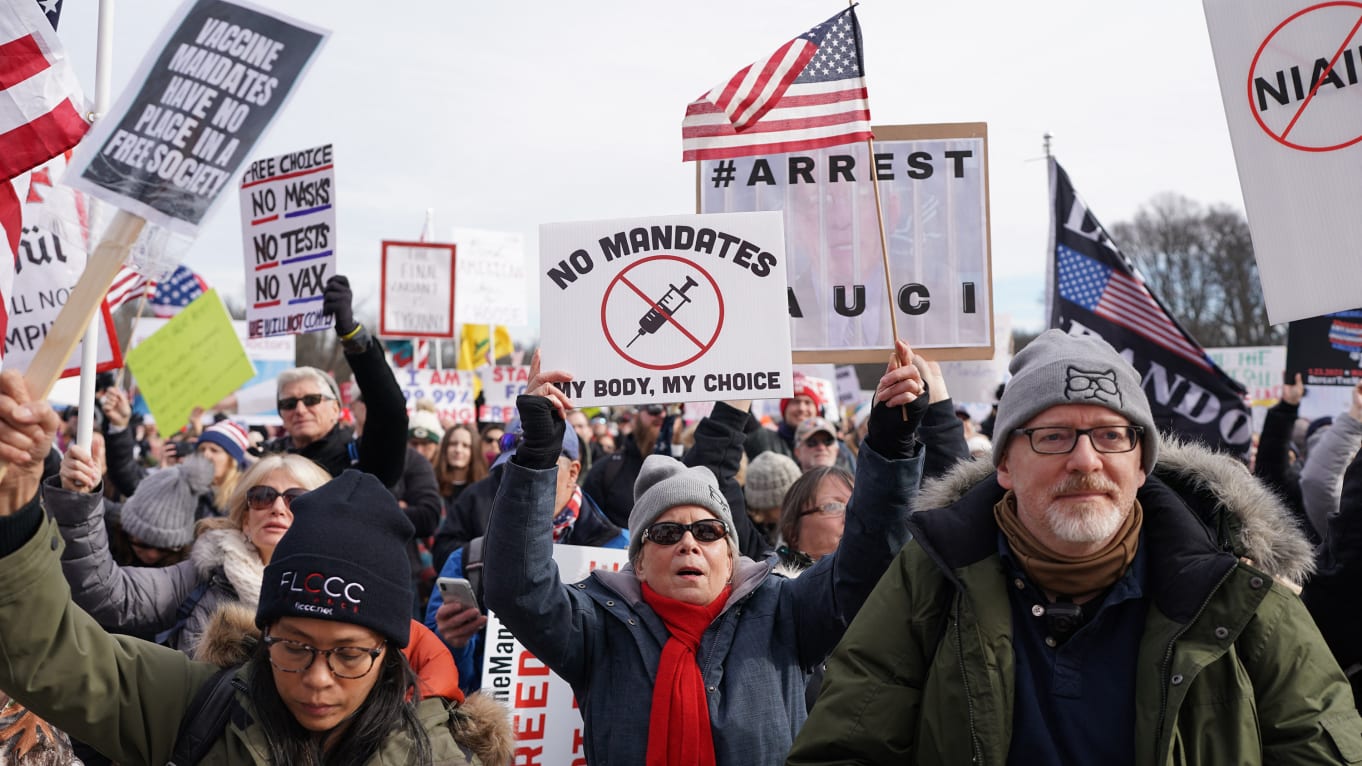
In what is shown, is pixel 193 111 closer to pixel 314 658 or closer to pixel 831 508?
pixel 314 658

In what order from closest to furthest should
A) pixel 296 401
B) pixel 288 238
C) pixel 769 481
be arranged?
pixel 296 401 < pixel 769 481 < pixel 288 238

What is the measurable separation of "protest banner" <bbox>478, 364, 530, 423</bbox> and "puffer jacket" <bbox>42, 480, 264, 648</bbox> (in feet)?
31.6

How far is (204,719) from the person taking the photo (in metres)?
2.54

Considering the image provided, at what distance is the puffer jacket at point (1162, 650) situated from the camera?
2252mm

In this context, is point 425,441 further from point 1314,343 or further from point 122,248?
point 122,248

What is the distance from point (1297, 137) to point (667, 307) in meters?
1.90

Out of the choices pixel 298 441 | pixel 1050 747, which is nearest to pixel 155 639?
pixel 298 441

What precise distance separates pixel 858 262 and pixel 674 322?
80cm

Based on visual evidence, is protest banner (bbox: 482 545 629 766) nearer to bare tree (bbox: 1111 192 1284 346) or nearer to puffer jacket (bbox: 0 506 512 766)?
puffer jacket (bbox: 0 506 512 766)

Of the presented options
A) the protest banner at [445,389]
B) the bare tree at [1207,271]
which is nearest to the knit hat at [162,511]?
the protest banner at [445,389]

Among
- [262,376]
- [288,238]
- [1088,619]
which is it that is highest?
[262,376]

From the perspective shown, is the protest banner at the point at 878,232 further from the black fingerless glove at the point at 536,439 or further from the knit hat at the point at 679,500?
the black fingerless glove at the point at 536,439

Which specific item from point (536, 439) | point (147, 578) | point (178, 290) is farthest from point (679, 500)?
point (178, 290)

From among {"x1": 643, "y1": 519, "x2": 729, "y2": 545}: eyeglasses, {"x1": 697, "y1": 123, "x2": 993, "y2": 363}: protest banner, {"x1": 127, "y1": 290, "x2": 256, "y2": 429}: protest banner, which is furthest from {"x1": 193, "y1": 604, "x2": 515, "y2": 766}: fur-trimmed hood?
{"x1": 127, "y1": 290, "x2": 256, "y2": 429}: protest banner
